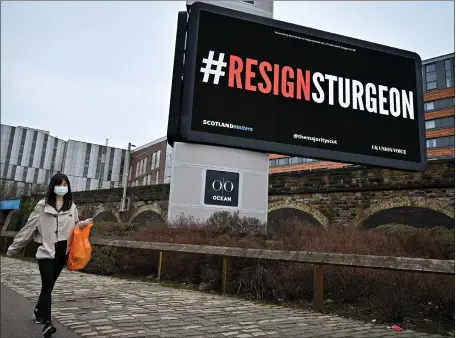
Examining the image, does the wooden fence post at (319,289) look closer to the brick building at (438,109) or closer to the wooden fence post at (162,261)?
the wooden fence post at (162,261)

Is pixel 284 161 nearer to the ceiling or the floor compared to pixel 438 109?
nearer to the floor

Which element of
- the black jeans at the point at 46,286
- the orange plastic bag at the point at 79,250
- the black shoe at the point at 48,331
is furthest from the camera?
the orange plastic bag at the point at 79,250

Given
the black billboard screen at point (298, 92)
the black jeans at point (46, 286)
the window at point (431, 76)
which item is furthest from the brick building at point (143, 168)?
the window at point (431, 76)

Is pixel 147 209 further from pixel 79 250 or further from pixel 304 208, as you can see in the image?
pixel 79 250

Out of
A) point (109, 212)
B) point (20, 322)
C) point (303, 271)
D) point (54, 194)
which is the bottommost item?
point (20, 322)

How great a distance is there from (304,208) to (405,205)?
4438mm

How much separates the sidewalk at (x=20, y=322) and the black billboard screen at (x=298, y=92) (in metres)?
2.77

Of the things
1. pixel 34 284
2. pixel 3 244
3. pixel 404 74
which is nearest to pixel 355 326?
pixel 404 74

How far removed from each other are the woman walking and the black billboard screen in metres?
2.19

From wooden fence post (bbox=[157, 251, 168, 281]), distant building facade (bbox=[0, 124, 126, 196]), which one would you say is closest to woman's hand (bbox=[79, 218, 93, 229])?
wooden fence post (bbox=[157, 251, 168, 281])

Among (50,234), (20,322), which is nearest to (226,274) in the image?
(20,322)

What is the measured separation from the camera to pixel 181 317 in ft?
15.6

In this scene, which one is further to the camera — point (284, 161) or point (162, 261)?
point (284, 161)

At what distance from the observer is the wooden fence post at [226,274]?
6.69m
